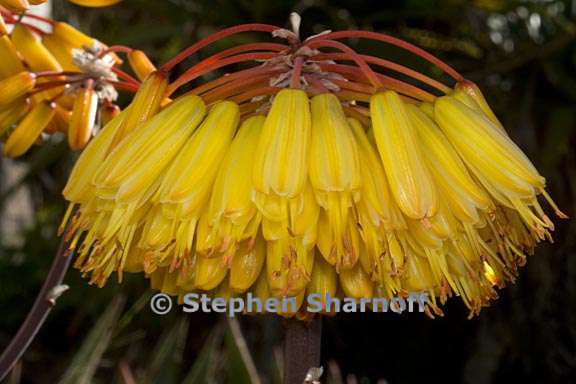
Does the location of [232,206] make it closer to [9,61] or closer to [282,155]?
[282,155]

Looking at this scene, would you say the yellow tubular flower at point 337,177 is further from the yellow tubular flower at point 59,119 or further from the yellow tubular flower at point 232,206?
the yellow tubular flower at point 59,119

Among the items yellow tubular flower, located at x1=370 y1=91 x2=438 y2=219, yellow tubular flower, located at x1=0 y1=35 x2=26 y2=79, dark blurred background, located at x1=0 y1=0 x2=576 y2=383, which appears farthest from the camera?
dark blurred background, located at x1=0 y1=0 x2=576 y2=383

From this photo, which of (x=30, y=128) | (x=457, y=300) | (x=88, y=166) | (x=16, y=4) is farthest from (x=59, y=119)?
(x=457, y=300)

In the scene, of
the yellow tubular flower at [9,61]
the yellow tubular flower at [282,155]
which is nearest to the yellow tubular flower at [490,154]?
the yellow tubular flower at [282,155]

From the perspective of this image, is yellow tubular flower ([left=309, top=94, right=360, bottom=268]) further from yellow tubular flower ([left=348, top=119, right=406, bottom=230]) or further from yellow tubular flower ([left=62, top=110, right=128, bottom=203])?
yellow tubular flower ([left=62, top=110, right=128, bottom=203])

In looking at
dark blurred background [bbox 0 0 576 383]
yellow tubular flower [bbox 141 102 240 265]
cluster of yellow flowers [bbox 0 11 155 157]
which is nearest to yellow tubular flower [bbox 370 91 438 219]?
yellow tubular flower [bbox 141 102 240 265]

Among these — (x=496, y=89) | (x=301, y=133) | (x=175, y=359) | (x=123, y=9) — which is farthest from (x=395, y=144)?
(x=123, y=9)
